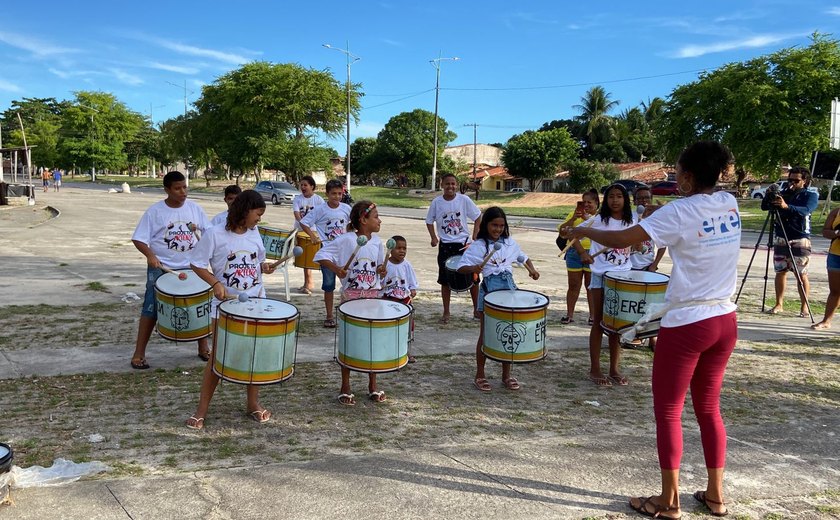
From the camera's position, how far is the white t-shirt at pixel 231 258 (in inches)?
183

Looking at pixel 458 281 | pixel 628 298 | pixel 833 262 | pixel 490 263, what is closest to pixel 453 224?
pixel 458 281

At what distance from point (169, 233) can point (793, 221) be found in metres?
7.50

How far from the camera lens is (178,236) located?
227 inches

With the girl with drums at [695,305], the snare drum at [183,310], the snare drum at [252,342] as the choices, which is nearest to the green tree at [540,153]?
the snare drum at [183,310]

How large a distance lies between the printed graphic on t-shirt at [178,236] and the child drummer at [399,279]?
5.77 ft

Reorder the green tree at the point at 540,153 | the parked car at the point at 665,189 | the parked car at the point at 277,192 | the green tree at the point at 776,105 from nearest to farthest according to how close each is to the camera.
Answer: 1. the green tree at the point at 776,105
2. the parked car at the point at 277,192
3. the parked car at the point at 665,189
4. the green tree at the point at 540,153

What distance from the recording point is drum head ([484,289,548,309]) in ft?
16.7

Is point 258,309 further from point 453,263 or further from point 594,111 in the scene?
point 594,111

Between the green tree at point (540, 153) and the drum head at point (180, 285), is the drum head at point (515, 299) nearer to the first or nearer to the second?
the drum head at point (180, 285)

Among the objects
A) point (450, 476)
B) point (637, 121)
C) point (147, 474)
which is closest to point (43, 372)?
point (147, 474)

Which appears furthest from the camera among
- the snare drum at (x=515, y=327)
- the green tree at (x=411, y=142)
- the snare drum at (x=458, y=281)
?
the green tree at (x=411, y=142)

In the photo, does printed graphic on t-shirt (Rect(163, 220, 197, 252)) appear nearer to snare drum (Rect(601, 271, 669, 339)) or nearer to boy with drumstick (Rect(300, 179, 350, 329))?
boy with drumstick (Rect(300, 179, 350, 329))

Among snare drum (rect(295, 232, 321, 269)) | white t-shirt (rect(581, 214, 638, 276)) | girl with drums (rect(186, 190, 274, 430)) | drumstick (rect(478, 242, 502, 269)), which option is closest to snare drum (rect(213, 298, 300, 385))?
girl with drums (rect(186, 190, 274, 430))

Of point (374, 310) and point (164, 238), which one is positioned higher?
point (164, 238)
